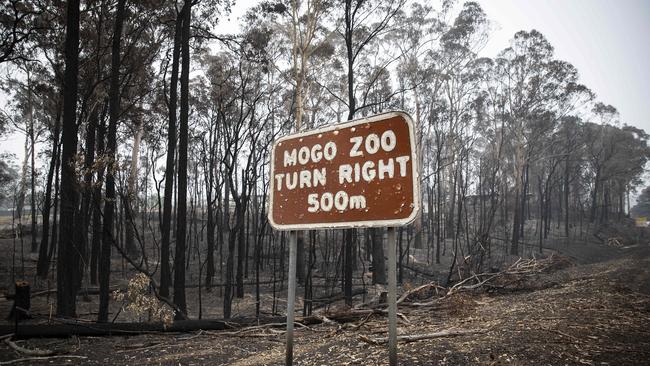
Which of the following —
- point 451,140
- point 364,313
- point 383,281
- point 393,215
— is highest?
point 451,140

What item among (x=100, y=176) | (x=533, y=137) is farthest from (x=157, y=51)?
(x=533, y=137)

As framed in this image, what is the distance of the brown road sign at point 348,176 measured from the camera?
2.16 metres

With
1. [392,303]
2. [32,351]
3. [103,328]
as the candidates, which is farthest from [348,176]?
[103,328]

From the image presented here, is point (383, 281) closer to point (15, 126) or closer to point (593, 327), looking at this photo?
point (593, 327)

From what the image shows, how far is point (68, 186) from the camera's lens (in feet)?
30.0

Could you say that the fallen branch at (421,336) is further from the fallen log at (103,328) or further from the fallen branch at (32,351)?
the fallen branch at (32,351)

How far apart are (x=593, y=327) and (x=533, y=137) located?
27.8 m

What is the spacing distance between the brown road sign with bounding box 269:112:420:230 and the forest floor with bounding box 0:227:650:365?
8.79 feet

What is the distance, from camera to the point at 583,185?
173ft

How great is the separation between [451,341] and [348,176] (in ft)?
12.0

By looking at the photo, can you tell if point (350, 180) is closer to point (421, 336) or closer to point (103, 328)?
point (421, 336)

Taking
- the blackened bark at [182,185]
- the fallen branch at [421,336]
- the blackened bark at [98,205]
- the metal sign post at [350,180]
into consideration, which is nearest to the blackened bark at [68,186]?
the blackened bark at [98,205]

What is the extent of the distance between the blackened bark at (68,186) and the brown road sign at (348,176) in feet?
27.6

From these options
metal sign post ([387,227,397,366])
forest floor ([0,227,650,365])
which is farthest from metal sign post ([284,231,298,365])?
forest floor ([0,227,650,365])
